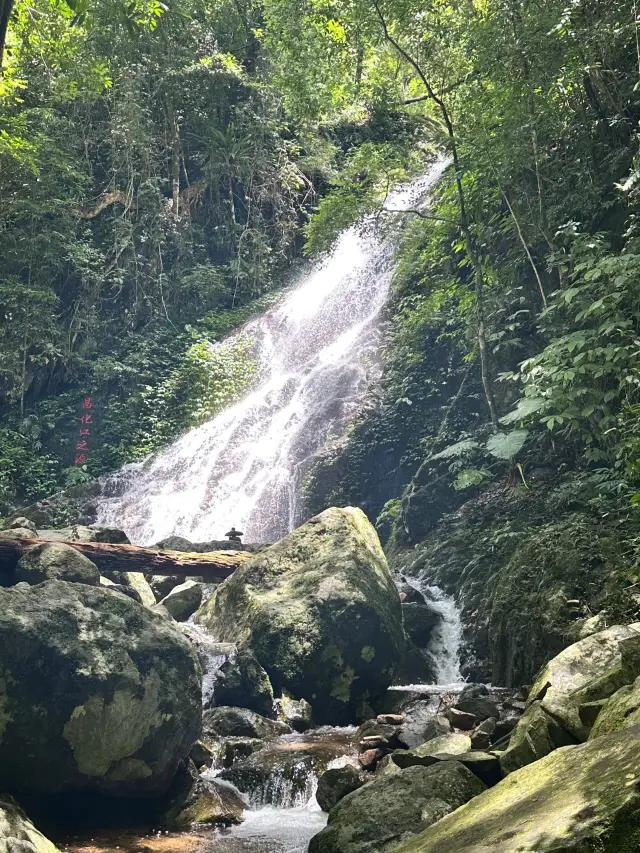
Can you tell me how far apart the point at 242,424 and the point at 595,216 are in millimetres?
9824

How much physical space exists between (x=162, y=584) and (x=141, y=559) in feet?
5.04

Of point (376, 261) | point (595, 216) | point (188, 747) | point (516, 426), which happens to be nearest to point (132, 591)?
point (188, 747)

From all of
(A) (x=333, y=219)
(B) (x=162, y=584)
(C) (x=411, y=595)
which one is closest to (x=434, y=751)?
(C) (x=411, y=595)

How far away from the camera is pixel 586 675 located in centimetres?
436

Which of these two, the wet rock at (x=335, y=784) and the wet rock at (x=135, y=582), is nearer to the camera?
the wet rock at (x=335, y=784)

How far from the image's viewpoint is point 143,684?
15.7 feet

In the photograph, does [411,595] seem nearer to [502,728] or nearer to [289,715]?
[289,715]

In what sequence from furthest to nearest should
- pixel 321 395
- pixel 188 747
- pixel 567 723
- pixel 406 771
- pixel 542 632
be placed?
pixel 321 395, pixel 542 632, pixel 188 747, pixel 406 771, pixel 567 723

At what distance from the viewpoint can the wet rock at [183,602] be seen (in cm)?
920

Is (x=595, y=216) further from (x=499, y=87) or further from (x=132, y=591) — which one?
(x=132, y=591)

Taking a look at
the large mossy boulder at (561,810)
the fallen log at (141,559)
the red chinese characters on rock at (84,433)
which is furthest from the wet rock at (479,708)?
the red chinese characters on rock at (84,433)

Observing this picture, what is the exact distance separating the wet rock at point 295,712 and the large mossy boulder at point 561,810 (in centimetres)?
415

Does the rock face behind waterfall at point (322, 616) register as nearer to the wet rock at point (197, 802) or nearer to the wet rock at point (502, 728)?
the wet rock at point (197, 802)

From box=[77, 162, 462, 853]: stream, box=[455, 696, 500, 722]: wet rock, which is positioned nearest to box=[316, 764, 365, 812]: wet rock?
box=[77, 162, 462, 853]: stream
